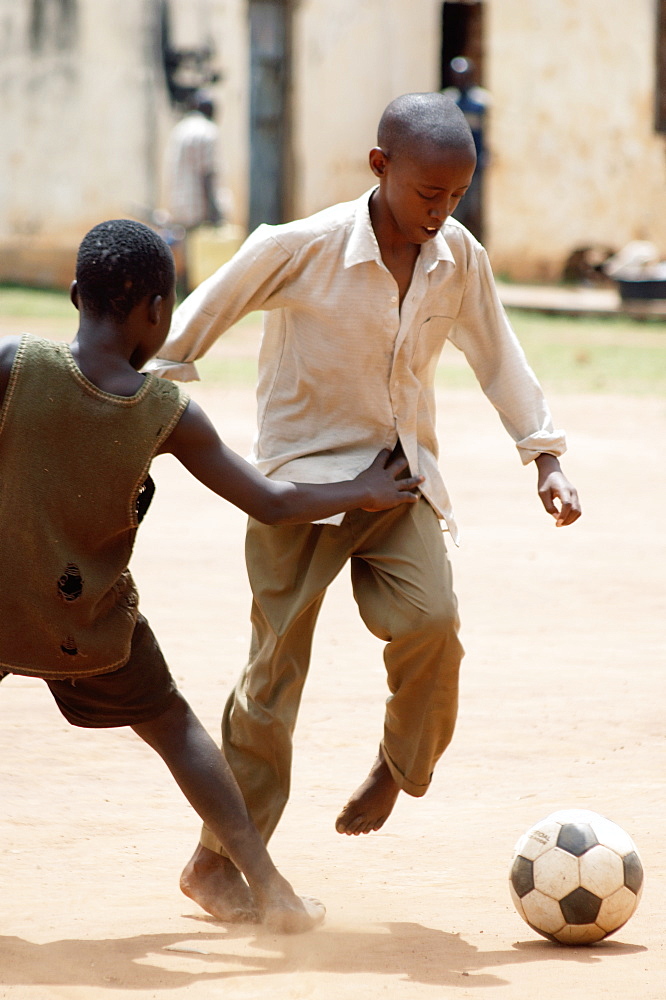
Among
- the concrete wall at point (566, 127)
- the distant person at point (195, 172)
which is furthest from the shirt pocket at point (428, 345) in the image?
the concrete wall at point (566, 127)

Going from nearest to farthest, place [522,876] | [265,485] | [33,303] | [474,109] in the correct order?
1. [265,485]
2. [522,876]
3. [33,303]
4. [474,109]

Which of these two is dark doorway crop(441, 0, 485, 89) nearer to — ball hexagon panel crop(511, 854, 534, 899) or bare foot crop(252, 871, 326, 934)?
ball hexagon panel crop(511, 854, 534, 899)

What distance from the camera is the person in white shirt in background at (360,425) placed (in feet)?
10.5

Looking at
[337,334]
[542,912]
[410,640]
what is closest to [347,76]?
[337,334]

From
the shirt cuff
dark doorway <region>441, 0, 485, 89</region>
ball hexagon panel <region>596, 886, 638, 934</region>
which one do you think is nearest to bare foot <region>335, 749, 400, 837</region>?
ball hexagon panel <region>596, 886, 638, 934</region>

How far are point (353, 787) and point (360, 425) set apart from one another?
1.19m

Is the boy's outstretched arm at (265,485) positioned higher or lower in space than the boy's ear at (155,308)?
lower

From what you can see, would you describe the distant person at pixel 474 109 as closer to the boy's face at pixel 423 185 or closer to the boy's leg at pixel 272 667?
the boy's face at pixel 423 185

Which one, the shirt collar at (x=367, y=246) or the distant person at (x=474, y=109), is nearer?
the shirt collar at (x=367, y=246)

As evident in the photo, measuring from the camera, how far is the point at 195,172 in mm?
16156

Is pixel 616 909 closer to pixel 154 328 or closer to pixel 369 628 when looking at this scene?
pixel 369 628

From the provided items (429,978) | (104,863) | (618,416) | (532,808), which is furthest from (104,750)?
(618,416)

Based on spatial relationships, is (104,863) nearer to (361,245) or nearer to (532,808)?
(532,808)

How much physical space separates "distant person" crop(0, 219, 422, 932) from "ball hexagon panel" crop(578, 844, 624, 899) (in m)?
0.96
